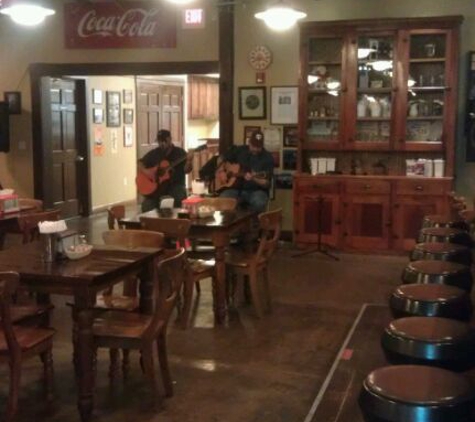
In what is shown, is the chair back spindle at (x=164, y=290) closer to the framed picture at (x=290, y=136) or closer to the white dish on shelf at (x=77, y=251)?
the white dish on shelf at (x=77, y=251)

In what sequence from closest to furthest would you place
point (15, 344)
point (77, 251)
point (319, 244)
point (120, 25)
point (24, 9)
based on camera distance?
point (15, 344), point (77, 251), point (24, 9), point (319, 244), point (120, 25)

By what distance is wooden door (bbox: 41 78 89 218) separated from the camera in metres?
9.08

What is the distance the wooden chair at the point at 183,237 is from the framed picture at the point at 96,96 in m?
5.79

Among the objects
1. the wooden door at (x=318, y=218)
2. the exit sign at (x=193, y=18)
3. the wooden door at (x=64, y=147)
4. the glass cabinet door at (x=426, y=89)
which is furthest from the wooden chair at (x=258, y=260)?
the wooden door at (x=64, y=147)

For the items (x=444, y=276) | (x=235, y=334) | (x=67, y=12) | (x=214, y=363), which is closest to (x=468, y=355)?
(x=444, y=276)

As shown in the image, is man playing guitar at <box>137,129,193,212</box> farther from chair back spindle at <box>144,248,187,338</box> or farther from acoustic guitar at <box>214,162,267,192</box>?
chair back spindle at <box>144,248,187,338</box>

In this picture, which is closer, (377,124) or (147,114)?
(377,124)

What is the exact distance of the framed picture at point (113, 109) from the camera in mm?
10625

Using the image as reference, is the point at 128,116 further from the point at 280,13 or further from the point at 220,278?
the point at 220,278

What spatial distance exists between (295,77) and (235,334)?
13.2ft

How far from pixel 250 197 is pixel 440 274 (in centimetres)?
407

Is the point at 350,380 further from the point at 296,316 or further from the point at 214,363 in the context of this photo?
the point at 296,316

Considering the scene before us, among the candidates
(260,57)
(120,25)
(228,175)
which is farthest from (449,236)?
(120,25)

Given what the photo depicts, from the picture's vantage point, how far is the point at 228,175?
7.29 meters
